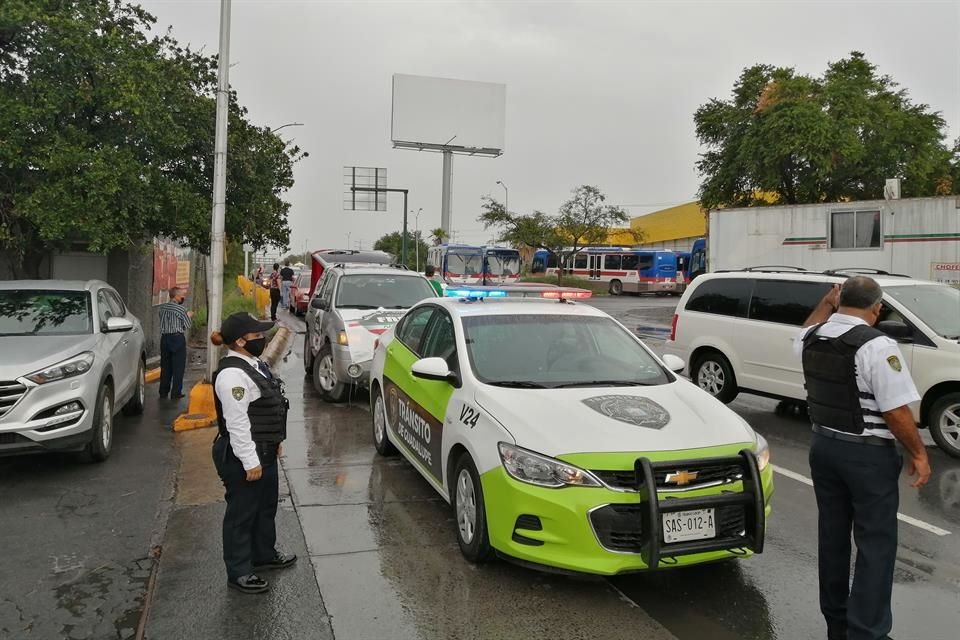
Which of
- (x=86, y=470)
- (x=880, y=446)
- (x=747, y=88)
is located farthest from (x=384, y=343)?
(x=747, y=88)

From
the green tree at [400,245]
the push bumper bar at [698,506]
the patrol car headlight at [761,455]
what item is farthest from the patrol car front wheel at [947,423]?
the green tree at [400,245]

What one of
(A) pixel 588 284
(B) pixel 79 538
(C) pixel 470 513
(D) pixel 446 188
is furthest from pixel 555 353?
(D) pixel 446 188

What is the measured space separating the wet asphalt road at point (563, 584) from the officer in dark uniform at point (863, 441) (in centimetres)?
59

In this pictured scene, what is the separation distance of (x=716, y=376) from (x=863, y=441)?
640 cm

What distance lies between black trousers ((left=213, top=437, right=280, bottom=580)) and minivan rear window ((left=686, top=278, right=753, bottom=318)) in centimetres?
688

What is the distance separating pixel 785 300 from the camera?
8953 mm

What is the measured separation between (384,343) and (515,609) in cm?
354

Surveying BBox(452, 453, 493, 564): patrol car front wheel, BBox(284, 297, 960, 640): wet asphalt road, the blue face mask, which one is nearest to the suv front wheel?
BBox(284, 297, 960, 640): wet asphalt road

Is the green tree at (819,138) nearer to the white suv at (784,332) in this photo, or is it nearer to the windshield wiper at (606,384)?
the white suv at (784,332)

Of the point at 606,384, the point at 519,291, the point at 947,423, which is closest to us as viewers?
the point at 606,384

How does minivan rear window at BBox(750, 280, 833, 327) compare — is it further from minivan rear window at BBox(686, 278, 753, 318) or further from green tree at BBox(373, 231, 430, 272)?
green tree at BBox(373, 231, 430, 272)

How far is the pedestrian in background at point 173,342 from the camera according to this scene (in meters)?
9.79

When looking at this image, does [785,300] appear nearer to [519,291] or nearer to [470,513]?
[519,291]

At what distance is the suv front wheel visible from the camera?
31.0ft
